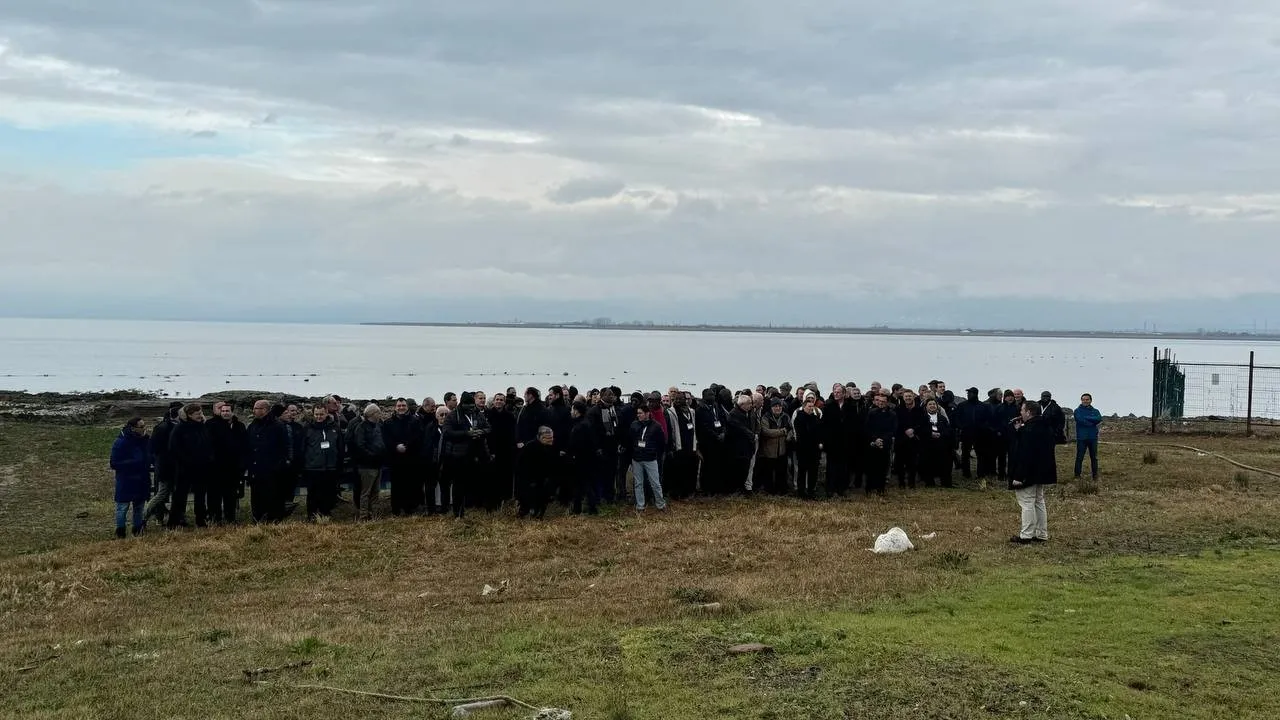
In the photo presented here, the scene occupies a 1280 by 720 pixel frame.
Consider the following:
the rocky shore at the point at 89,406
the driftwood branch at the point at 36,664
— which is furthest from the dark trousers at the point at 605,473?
the rocky shore at the point at 89,406

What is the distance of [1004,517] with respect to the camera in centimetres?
1462

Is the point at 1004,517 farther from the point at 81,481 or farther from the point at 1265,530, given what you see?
the point at 81,481

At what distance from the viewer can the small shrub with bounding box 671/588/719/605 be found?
9.73 metres

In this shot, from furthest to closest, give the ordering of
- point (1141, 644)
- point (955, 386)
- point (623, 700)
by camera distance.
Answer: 1. point (955, 386)
2. point (1141, 644)
3. point (623, 700)

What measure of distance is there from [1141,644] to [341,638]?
652 centimetres

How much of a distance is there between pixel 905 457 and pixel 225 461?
11385 mm

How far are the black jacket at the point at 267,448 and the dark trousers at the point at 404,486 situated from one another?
171 cm

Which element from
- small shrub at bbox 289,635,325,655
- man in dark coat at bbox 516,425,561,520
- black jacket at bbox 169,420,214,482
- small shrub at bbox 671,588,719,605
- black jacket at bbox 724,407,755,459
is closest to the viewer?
small shrub at bbox 289,635,325,655

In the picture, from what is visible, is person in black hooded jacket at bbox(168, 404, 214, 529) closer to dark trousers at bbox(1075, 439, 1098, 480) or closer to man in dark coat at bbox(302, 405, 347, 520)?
man in dark coat at bbox(302, 405, 347, 520)

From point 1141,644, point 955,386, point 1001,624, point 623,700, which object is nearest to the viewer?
point 623,700

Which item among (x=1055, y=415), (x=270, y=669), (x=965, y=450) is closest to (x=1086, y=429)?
(x=1055, y=415)

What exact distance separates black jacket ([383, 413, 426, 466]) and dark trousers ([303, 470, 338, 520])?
901 mm

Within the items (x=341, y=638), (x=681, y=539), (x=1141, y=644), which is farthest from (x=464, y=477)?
(x=1141, y=644)

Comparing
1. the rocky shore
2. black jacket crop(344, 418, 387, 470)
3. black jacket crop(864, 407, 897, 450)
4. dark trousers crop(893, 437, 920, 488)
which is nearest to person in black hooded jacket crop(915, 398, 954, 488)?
dark trousers crop(893, 437, 920, 488)
